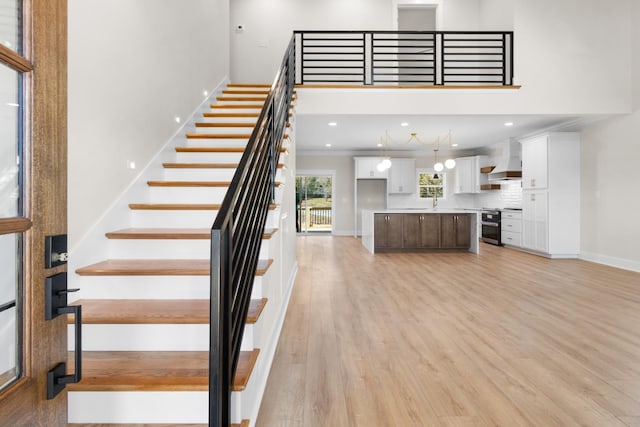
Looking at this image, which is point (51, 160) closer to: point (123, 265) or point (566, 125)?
point (123, 265)

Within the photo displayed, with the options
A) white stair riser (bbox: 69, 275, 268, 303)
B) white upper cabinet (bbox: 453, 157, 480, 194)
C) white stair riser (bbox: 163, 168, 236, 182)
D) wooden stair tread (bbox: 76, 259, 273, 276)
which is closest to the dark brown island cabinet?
white upper cabinet (bbox: 453, 157, 480, 194)

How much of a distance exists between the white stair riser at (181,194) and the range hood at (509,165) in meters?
7.32

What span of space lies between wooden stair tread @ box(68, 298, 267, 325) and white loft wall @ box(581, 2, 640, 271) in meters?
6.43

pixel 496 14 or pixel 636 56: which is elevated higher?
pixel 496 14

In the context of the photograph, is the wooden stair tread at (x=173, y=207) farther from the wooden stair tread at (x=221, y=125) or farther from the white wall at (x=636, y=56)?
the white wall at (x=636, y=56)

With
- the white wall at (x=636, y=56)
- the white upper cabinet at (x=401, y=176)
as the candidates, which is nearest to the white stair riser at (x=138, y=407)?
the white wall at (x=636, y=56)

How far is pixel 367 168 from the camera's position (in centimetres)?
1018

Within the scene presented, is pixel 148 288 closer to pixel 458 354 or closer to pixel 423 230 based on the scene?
pixel 458 354

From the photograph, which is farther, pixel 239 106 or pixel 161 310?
pixel 239 106

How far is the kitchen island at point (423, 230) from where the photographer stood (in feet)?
24.4

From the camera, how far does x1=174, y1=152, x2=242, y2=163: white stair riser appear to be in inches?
135

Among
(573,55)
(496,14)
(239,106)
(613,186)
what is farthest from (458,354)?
(496,14)

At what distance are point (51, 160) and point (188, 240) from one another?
5.04 ft

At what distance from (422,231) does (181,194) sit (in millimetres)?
5745
